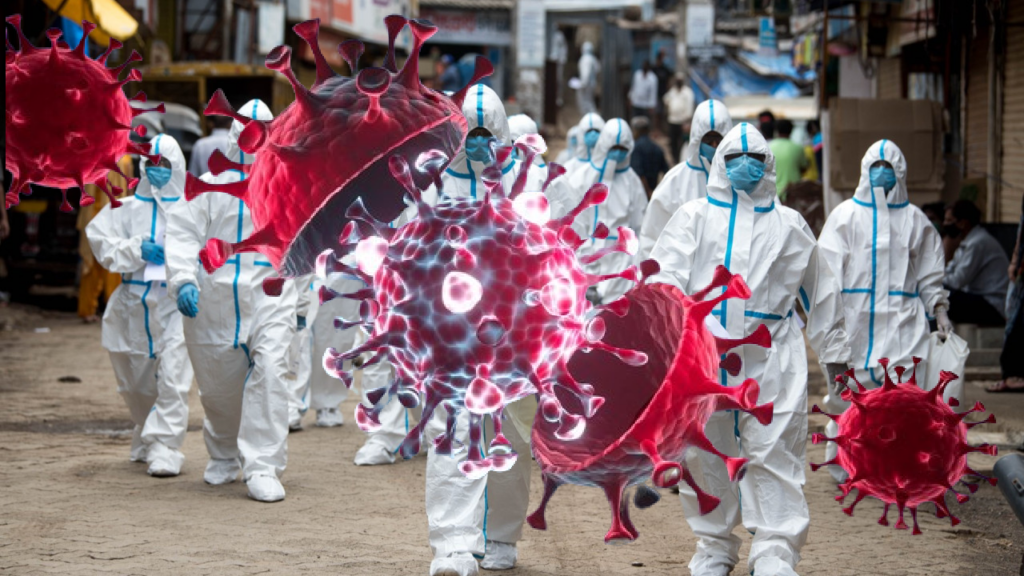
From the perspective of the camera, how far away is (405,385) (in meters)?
3.41

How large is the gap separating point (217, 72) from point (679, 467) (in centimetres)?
1933

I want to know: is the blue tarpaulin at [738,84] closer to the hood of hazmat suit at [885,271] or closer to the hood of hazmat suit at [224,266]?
the hood of hazmat suit at [885,271]

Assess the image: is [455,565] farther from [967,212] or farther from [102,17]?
[102,17]

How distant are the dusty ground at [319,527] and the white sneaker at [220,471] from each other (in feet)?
0.26

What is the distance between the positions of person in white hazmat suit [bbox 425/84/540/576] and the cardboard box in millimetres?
7356

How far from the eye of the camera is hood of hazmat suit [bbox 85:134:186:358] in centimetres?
851

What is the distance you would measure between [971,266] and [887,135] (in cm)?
184

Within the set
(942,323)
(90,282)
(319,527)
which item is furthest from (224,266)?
(90,282)

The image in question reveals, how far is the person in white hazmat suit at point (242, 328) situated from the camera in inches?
302

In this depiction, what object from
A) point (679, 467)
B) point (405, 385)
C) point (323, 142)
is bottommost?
point (679, 467)

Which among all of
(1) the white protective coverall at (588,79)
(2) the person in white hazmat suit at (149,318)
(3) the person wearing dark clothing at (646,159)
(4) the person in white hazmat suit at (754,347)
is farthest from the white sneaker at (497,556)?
(1) the white protective coverall at (588,79)

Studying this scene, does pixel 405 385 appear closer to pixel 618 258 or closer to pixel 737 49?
pixel 618 258

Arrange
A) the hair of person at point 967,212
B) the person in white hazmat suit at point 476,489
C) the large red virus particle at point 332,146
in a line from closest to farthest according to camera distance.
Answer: the large red virus particle at point 332,146 < the person in white hazmat suit at point 476,489 < the hair of person at point 967,212

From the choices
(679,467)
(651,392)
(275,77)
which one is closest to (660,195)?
(651,392)
